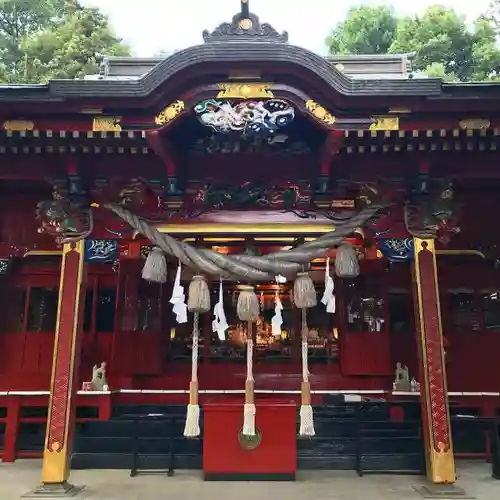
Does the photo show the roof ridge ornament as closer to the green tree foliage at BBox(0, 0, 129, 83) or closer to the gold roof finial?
the gold roof finial

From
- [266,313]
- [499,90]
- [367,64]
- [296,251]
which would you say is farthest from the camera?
[367,64]

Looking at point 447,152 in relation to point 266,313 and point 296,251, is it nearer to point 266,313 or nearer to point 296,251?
point 296,251

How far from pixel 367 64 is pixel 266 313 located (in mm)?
6484

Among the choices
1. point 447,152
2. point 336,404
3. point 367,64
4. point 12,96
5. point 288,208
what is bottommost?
point 336,404

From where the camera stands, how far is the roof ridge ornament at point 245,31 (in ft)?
19.8

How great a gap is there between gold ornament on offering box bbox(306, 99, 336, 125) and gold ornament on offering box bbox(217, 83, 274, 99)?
476 millimetres

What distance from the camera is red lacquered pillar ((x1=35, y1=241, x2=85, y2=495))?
608cm

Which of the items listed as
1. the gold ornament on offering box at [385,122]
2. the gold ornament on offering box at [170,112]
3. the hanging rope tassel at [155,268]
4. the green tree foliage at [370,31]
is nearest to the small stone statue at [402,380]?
the gold ornament on offering box at [385,122]

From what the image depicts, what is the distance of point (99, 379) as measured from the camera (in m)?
8.49

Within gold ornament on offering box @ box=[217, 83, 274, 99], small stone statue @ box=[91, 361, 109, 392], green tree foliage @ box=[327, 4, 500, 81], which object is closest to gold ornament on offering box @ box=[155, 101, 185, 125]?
gold ornament on offering box @ box=[217, 83, 274, 99]

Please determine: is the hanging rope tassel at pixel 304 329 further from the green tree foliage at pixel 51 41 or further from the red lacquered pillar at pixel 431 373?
the green tree foliage at pixel 51 41

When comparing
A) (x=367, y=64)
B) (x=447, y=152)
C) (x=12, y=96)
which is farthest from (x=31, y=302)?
(x=367, y=64)

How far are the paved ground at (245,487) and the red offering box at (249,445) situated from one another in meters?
0.19

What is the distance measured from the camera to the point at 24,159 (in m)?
6.78
